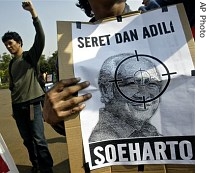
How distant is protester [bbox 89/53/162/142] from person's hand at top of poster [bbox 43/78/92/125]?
7cm

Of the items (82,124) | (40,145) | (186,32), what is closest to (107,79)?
(82,124)

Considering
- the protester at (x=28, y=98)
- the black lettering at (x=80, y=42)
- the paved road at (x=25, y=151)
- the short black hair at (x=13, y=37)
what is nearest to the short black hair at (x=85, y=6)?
the black lettering at (x=80, y=42)

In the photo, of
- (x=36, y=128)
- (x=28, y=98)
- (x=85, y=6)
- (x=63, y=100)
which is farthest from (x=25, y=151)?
(x=63, y=100)

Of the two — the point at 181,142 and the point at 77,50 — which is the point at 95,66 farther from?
the point at 181,142

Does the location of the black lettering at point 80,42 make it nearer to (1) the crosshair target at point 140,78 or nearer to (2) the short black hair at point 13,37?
(1) the crosshair target at point 140,78

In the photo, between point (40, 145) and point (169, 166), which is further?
point (40, 145)

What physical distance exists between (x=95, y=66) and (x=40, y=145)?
7.95 ft

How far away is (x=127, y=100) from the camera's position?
1.03 meters

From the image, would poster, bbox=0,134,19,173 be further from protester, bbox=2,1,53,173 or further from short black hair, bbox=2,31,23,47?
short black hair, bbox=2,31,23,47

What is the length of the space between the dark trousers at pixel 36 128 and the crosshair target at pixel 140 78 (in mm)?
2308

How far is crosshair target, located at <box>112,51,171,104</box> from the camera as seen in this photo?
101 cm

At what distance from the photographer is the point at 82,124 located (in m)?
1.04

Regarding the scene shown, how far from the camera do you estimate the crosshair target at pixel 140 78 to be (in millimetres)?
1013

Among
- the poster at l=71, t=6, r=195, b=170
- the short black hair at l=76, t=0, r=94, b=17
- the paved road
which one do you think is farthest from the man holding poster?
the paved road
